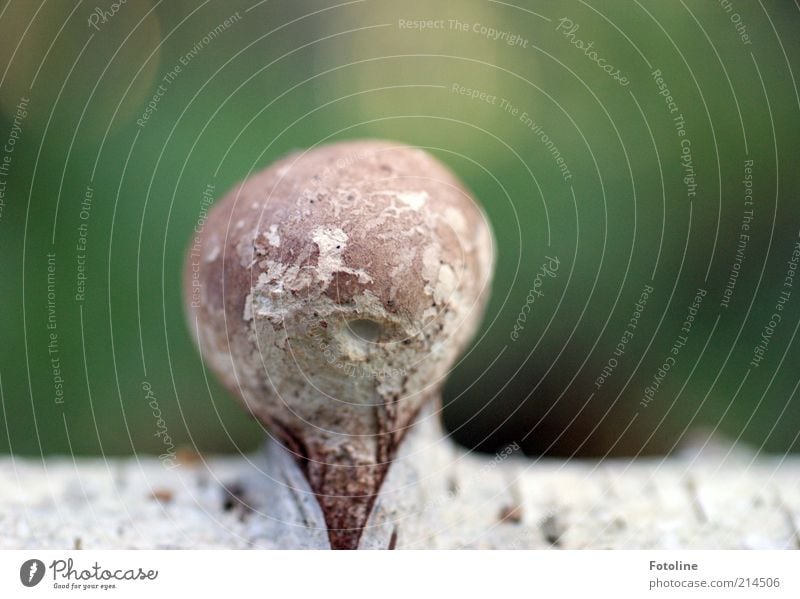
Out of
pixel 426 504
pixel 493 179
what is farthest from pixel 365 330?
pixel 493 179

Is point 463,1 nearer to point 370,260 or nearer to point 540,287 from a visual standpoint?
point 540,287

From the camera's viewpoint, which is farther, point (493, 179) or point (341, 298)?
point (493, 179)

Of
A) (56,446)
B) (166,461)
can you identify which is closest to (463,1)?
(166,461)

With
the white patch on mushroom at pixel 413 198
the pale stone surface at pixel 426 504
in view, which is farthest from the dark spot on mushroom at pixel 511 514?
the white patch on mushroom at pixel 413 198

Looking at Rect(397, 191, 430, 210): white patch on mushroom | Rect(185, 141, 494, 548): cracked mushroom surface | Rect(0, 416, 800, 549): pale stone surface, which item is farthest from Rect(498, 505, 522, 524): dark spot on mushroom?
Rect(397, 191, 430, 210): white patch on mushroom

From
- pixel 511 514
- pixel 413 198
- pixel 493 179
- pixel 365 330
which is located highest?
pixel 493 179

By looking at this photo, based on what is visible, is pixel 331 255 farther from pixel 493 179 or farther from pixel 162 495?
pixel 493 179

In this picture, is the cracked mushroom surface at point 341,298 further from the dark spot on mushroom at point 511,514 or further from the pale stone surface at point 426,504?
the dark spot on mushroom at point 511,514
